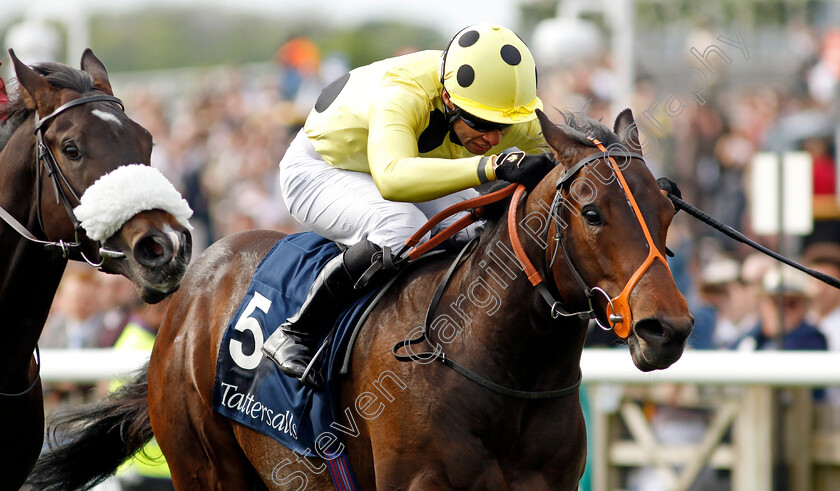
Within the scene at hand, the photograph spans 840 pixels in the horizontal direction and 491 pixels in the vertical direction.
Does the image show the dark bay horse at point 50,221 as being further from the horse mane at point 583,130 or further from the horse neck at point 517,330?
the horse mane at point 583,130

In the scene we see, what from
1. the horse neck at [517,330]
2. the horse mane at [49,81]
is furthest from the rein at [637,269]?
the horse mane at [49,81]

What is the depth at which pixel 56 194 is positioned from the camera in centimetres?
348

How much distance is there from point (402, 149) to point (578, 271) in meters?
0.80

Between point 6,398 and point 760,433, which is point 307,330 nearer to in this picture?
point 6,398

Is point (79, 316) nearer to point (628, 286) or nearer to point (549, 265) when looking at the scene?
point (549, 265)

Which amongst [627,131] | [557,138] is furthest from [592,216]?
[627,131]

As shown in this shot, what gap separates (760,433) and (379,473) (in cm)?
279

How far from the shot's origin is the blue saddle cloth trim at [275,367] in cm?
377

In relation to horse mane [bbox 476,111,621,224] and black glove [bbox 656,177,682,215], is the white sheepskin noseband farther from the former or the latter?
black glove [bbox 656,177,682,215]

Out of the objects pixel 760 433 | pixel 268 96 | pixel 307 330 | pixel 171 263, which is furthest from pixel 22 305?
pixel 268 96

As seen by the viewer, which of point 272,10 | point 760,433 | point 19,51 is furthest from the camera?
point 272,10

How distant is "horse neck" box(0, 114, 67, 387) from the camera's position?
361cm

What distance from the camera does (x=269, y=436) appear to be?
4039 millimetres

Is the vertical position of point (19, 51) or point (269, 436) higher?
point (19, 51)
